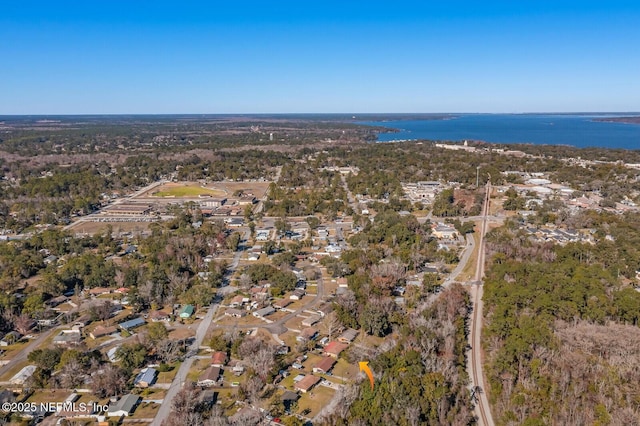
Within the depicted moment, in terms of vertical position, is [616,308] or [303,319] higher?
[616,308]

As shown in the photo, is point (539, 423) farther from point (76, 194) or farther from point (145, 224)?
point (76, 194)

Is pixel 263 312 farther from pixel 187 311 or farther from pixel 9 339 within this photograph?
pixel 9 339

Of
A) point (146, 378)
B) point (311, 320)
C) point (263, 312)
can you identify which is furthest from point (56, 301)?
point (311, 320)

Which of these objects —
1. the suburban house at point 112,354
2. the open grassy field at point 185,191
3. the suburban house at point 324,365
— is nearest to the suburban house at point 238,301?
the suburban house at point 112,354

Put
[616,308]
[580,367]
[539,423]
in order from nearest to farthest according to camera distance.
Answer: [539,423], [580,367], [616,308]

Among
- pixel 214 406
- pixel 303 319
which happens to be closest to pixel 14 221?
pixel 303 319

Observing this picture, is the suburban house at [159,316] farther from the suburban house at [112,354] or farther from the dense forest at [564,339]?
the dense forest at [564,339]

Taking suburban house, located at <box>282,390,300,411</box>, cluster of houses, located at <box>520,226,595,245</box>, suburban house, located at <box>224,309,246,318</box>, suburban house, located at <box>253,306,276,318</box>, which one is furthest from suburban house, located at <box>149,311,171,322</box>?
cluster of houses, located at <box>520,226,595,245</box>
